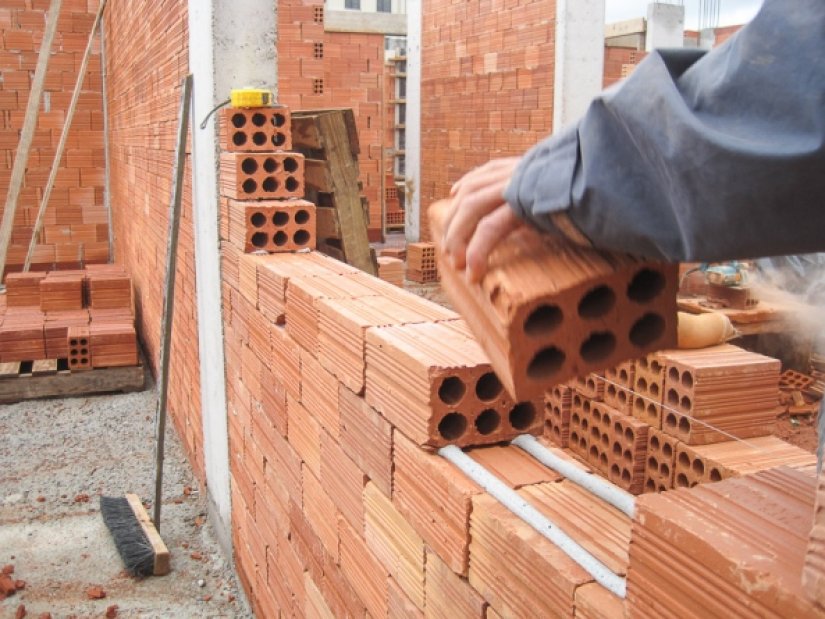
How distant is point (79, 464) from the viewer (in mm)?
7270

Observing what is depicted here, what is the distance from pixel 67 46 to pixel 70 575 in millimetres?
10385

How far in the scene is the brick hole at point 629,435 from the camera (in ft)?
17.9

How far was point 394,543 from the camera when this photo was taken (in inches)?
103

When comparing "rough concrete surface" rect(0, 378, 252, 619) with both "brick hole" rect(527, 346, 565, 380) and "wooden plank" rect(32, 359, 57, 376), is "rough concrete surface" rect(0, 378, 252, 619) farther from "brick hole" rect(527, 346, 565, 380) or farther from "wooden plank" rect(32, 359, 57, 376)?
"brick hole" rect(527, 346, 565, 380)

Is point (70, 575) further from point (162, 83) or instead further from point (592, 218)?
point (592, 218)

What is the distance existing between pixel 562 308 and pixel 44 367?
890cm

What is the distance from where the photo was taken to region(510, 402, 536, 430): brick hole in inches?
95.7

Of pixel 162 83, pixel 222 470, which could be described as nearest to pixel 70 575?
pixel 222 470

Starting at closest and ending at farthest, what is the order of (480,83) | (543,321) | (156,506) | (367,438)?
(543,321), (367,438), (156,506), (480,83)

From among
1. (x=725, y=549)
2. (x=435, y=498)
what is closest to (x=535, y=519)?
(x=435, y=498)

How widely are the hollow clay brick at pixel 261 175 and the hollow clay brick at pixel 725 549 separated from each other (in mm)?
4003

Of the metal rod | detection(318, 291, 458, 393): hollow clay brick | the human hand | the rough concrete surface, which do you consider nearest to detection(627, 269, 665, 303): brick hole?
the human hand

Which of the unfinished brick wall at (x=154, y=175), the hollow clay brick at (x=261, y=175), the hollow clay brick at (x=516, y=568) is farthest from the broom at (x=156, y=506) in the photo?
the hollow clay brick at (x=516, y=568)

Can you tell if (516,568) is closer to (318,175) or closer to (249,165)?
(249,165)
